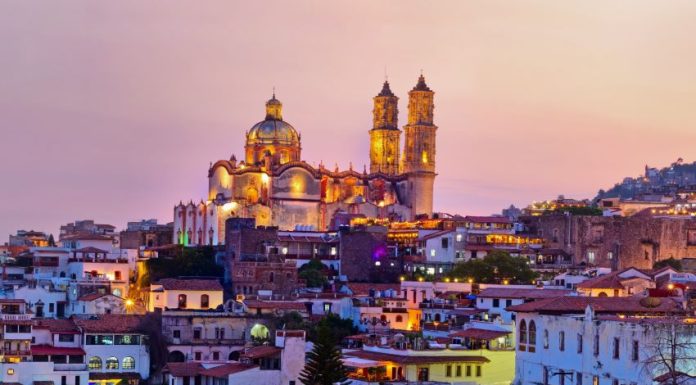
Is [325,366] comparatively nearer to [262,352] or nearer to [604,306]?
[262,352]

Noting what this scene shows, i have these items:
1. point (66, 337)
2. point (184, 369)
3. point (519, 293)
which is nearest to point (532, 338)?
point (184, 369)

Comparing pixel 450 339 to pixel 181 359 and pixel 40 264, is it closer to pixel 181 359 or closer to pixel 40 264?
pixel 181 359

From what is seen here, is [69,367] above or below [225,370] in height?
below

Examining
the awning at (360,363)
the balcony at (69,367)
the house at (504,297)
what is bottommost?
the balcony at (69,367)

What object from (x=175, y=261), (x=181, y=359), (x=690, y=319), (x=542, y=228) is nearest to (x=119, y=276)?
(x=175, y=261)

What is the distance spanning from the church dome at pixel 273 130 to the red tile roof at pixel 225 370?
59.1m

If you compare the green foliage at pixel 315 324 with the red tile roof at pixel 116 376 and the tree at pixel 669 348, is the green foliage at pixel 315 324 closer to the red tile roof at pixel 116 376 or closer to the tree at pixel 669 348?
the red tile roof at pixel 116 376

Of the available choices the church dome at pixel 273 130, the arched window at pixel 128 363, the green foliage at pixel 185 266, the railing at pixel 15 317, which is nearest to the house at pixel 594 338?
the arched window at pixel 128 363

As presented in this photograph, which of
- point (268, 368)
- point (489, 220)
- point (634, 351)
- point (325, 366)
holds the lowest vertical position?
point (268, 368)

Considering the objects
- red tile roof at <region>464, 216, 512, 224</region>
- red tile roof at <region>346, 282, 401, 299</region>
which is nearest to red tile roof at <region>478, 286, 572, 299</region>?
red tile roof at <region>346, 282, 401, 299</region>

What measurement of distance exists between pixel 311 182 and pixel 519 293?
46293 millimetres

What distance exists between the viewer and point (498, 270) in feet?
267

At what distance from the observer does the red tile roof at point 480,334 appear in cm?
5628

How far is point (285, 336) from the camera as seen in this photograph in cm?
5791
